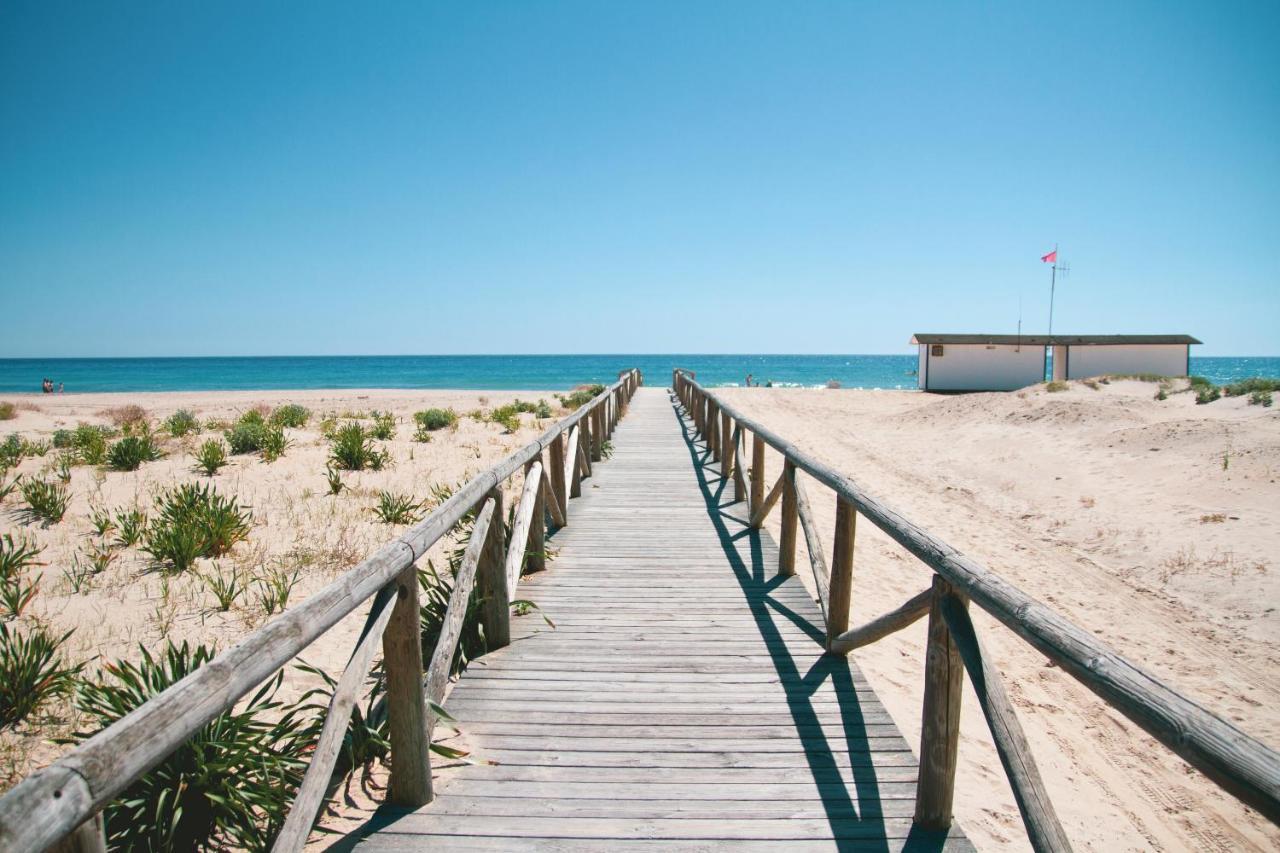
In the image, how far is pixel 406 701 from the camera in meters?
2.48

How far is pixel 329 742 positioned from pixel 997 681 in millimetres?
2159

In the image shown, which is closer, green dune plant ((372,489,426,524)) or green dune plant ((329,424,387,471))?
green dune plant ((372,489,426,524))

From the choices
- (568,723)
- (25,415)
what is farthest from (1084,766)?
(25,415)

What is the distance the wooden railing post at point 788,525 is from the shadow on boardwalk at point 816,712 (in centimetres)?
12

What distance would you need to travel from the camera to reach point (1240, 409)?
53.4ft

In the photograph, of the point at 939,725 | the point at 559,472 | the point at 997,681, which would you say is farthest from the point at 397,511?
the point at 997,681

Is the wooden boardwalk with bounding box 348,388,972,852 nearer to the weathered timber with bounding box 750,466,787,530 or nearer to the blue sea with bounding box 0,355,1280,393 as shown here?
the weathered timber with bounding box 750,466,787,530

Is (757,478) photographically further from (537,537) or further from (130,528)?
(130,528)

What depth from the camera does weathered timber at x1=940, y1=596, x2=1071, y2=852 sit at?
6.08ft

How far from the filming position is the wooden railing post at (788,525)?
5062mm

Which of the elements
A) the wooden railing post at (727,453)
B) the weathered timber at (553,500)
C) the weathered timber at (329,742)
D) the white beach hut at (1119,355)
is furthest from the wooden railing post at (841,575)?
the white beach hut at (1119,355)

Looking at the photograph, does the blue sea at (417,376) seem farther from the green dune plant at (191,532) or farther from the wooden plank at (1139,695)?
the wooden plank at (1139,695)

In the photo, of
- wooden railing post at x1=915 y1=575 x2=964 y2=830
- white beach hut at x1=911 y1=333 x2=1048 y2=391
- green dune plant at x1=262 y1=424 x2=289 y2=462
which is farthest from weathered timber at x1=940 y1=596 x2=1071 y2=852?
white beach hut at x1=911 y1=333 x2=1048 y2=391

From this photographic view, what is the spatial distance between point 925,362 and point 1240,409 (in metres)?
16.1
